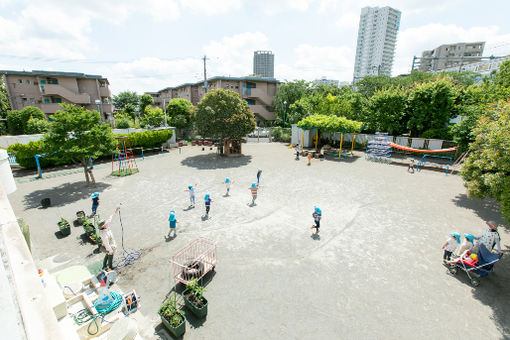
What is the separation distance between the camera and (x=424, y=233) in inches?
465

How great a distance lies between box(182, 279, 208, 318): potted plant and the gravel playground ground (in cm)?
38

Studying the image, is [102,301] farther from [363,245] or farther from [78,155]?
[78,155]

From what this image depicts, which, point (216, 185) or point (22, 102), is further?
point (22, 102)

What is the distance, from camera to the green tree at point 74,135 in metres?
15.9

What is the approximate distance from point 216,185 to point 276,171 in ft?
22.4

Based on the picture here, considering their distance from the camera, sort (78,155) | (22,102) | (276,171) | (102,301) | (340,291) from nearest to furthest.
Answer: (102,301) → (340,291) → (78,155) → (276,171) → (22,102)

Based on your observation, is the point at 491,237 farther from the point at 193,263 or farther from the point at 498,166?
the point at 193,263

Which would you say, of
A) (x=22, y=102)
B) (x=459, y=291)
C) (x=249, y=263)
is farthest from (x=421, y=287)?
(x=22, y=102)

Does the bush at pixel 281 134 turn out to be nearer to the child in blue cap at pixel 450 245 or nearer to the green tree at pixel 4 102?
the child in blue cap at pixel 450 245

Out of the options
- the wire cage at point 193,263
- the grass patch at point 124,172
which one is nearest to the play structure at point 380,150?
the wire cage at point 193,263

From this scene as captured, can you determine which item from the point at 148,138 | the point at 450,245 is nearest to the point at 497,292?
the point at 450,245

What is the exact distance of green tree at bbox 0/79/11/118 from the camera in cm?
3489

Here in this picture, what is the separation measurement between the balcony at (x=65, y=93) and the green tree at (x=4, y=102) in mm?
5030

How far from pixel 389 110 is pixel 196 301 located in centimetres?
3366
